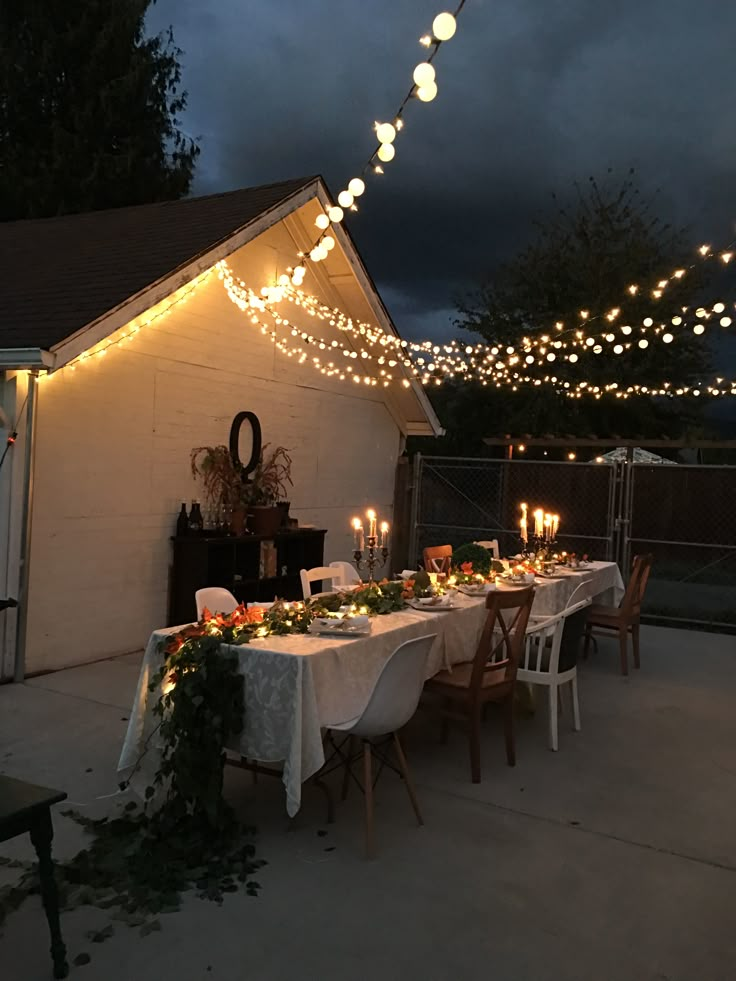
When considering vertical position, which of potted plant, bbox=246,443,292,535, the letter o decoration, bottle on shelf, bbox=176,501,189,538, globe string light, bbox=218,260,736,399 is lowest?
bottle on shelf, bbox=176,501,189,538

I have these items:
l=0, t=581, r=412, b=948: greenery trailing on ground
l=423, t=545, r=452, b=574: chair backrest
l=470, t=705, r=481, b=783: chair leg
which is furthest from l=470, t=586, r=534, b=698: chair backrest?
l=423, t=545, r=452, b=574: chair backrest

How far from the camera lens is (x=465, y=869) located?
353 cm

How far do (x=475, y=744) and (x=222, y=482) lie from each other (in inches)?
180

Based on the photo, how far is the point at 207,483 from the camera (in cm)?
823

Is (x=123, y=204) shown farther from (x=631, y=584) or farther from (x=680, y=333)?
(x=631, y=584)

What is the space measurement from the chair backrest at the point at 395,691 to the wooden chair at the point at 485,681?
912 millimetres

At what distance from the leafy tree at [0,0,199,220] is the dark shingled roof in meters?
8.47

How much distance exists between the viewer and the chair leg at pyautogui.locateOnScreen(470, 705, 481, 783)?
15.0 ft

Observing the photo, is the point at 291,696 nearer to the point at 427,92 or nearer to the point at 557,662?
the point at 557,662

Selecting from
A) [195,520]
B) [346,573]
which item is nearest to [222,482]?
[195,520]

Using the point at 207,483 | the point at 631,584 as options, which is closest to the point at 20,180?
the point at 207,483

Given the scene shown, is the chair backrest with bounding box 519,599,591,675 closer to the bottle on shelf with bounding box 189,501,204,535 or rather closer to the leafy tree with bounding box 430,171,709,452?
the bottle on shelf with bounding box 189,501,204,535

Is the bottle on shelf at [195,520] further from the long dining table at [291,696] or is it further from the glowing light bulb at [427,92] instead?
the glowing light bulb at [427,92]

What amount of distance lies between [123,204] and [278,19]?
48.0ft
